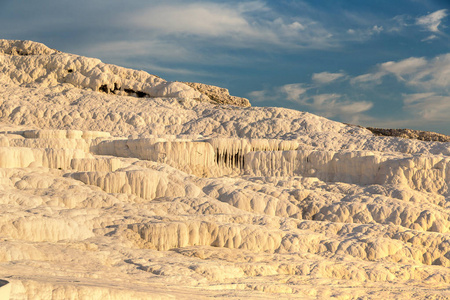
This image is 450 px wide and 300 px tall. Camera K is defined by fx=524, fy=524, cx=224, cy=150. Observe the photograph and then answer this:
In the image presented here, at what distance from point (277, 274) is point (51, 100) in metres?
33.7

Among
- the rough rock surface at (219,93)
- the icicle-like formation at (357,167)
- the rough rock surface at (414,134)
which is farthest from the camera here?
the rough rock surface at (219,93)

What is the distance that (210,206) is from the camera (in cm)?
2370

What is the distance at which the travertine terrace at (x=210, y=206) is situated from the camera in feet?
49.1

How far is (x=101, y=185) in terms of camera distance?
79.7ft

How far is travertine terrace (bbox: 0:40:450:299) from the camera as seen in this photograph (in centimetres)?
1498

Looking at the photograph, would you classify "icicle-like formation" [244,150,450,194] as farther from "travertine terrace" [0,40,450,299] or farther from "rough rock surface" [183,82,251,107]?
"rough rock surface" [183,82,251,107]

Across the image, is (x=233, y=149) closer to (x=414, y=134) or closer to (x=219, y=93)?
(x=414, y=134)

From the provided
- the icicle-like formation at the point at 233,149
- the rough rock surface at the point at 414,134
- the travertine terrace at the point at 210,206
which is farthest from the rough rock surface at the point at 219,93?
the icicle-like formation at the point at 233,149

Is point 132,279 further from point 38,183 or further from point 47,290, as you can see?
point 38,183

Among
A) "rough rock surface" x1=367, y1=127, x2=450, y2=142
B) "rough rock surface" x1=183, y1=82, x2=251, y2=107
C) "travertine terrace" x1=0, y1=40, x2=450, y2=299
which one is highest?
"rough rock surface" x1=183, y1=82, x2=251, y2=107

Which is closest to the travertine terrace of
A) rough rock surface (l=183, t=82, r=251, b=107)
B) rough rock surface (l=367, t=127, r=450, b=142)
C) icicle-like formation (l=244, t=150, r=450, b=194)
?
icicle-like formation (l=244, t=150, r=450, b=194)

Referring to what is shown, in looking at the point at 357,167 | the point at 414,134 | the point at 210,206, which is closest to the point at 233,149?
the point at 357,167

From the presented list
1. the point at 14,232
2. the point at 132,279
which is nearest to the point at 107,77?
the point at 14,232

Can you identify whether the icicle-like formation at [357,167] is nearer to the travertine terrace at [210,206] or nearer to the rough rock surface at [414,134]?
the travertine terrace at [210,206]
